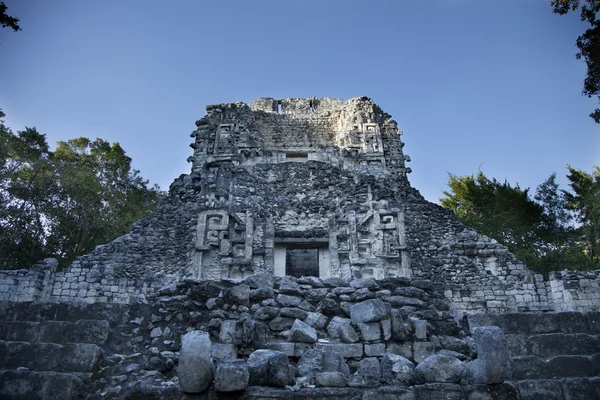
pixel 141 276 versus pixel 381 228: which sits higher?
pixel 381 228

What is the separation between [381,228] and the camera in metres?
11.9

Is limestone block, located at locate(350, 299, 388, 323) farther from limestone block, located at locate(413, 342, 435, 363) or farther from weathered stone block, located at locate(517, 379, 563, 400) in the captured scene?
weathered stone block, located at locate(517, 379, 563, 400)

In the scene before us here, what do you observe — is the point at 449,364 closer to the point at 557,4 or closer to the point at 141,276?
the point at 557,4

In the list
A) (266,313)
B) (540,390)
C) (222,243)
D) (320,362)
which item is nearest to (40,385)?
(266,313)

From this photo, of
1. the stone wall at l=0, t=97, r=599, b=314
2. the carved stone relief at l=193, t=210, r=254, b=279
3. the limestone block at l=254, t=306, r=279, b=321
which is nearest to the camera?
the limestone block at l=254, t=306, r=279, b=321

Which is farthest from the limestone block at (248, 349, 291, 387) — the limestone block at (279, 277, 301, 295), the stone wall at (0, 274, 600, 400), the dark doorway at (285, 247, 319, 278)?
the dark doorway at (285, 247, 319, 278)

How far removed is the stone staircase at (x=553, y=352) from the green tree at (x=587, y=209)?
15.1m

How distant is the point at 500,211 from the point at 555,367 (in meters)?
18.4

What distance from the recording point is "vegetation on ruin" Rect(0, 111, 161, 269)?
55.2 feet

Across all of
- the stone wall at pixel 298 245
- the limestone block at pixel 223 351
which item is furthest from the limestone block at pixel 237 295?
the stone wall at pixel 298 245

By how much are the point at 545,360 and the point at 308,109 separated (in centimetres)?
1730

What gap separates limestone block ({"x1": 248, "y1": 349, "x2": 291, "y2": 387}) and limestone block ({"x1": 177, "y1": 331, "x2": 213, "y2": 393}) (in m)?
0.35

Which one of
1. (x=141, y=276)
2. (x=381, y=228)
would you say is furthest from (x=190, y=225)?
(x=381, y=228)

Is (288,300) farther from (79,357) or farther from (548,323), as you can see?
(548,323)
